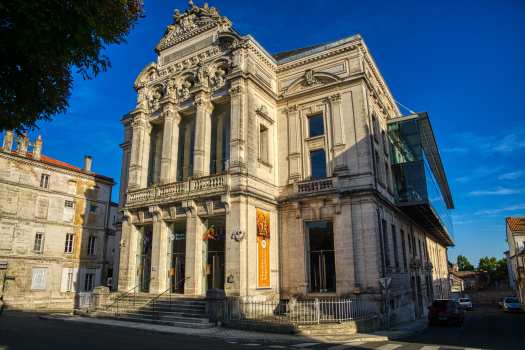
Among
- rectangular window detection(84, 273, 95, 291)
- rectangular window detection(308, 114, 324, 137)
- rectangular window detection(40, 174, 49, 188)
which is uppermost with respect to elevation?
rectangular window detection(308, 114, 324, 137)

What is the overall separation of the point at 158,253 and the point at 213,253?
145 inches

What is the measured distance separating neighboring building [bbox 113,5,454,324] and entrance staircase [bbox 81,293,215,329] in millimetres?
997

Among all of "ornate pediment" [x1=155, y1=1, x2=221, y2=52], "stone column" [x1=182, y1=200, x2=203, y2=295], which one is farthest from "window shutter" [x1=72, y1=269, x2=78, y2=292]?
"ornate pediment" [x1=155, y1=1, x2=221, y2=52]

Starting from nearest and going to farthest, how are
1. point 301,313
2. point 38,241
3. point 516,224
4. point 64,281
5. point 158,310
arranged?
point 301,313 < point 158,310 < point 38,241 < point 64,281 < point 516,224

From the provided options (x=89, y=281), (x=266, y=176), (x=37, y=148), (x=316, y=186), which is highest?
(x=37, y=148)

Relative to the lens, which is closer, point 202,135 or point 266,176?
point 266,176

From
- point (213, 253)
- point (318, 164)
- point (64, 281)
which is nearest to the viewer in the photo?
point (213, 253)

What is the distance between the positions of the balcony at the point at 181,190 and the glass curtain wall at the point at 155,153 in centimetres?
221

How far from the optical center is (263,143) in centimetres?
2308

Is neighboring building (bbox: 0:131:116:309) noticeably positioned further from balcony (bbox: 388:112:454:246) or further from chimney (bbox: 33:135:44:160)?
balcony (bbox: 388:112:454:246)

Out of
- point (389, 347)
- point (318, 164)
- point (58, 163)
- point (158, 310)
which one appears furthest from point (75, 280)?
point (389, 347)

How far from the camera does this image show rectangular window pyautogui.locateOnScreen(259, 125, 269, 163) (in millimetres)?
22698

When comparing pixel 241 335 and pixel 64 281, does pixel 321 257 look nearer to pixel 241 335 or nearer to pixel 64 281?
pixel 241 335

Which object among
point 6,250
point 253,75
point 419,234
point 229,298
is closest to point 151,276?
point 229,298
